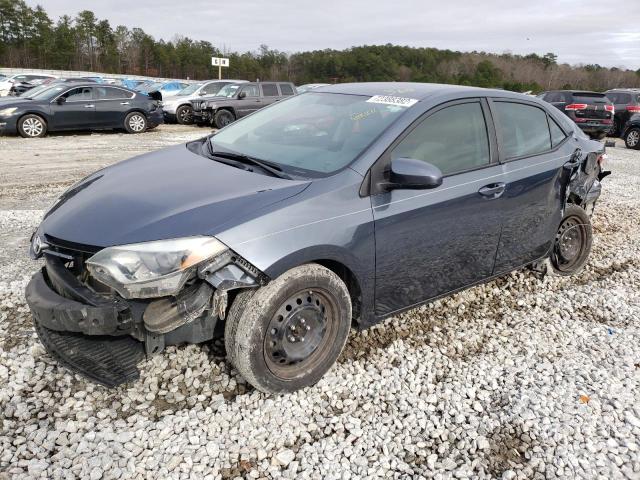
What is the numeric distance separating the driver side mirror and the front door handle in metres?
0.70

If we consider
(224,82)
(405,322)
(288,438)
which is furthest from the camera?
(224,82)

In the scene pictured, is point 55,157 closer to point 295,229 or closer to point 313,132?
point 313,132

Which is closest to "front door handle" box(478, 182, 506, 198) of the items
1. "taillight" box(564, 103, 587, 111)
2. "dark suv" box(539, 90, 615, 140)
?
"dark suv" box(539, 90, 615, 140)

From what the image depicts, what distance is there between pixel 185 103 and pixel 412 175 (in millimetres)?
16411

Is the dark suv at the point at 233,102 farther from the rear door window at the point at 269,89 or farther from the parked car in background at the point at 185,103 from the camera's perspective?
the parked car in background at the point at 185,103

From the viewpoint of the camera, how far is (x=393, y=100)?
3.37m

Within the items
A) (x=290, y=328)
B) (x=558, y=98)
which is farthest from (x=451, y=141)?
(x=558, y=98)

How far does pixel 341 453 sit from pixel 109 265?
4.66 feet

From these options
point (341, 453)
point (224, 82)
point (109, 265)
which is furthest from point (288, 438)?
point (224, 82)

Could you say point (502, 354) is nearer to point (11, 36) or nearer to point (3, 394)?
point (3, 394)

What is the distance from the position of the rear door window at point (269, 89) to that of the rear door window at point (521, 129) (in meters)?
13.5

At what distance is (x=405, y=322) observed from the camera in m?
3.71

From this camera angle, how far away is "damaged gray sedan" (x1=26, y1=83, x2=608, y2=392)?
94.0 inches

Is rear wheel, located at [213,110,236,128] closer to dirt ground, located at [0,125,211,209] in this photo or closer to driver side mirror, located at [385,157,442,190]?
dirt ground, located at [0,125,211,209]
